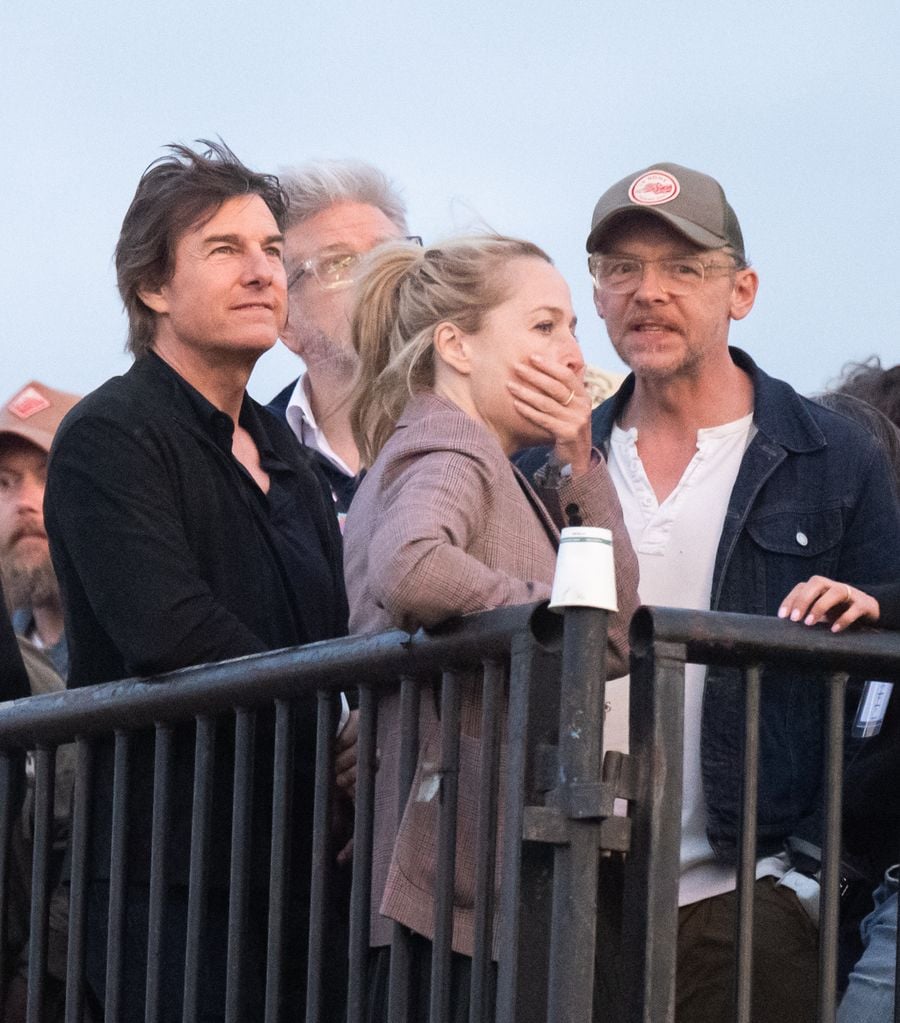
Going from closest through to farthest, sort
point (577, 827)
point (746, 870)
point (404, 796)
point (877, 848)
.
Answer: point (577, 827)
point (746, 870)
point (404, 796)
point (877, 848)

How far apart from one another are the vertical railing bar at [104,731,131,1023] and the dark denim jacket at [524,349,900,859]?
1.24 meters

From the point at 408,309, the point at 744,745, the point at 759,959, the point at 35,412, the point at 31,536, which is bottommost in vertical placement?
the point at 759,959

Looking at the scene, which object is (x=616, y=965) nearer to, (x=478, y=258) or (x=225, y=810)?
A: (x=225, y=810)

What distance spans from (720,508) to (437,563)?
1.46m

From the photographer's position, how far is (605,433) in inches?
193

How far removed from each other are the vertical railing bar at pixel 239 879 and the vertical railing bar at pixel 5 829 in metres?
0.77

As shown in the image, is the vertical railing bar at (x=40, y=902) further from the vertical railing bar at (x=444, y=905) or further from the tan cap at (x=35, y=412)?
the tan cap at (x=35, y=412)

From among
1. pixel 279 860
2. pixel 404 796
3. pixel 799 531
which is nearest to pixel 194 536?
pixel 279 860

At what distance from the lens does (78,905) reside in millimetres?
3723

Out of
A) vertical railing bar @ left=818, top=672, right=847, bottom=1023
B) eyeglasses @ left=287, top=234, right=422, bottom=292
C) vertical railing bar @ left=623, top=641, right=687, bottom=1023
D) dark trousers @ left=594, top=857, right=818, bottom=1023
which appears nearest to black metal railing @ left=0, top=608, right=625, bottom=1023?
vertical railing bar @ left=623, top=641, right=687, bottom=1023

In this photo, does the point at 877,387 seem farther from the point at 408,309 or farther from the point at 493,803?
the point at 493,803

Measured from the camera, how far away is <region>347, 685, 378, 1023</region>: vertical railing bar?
3.19 m

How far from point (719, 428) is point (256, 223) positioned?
119 centimetres

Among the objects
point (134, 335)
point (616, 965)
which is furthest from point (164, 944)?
point (134, 335)
